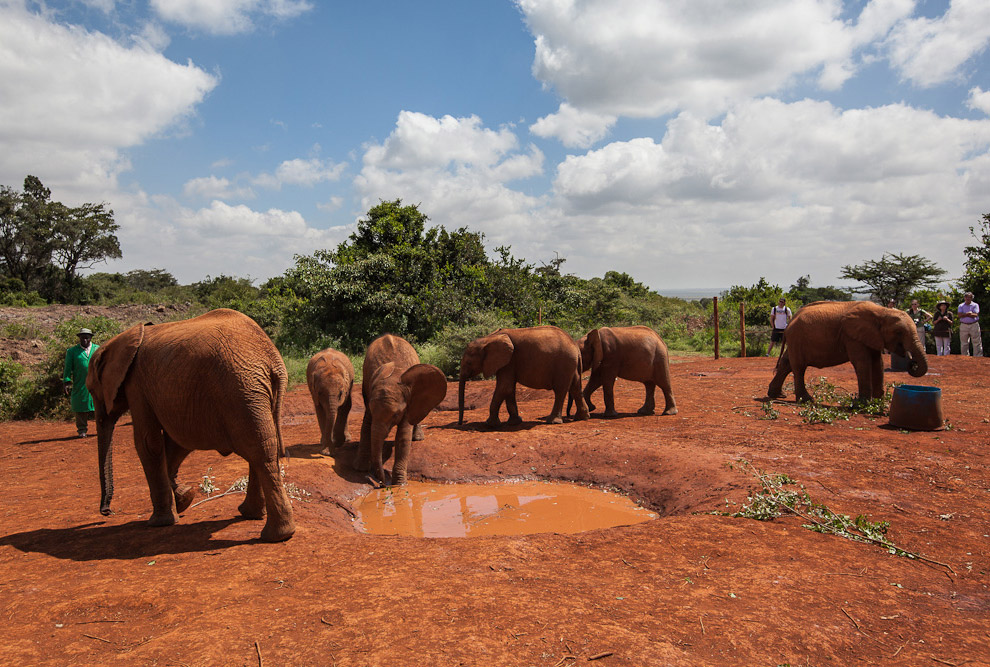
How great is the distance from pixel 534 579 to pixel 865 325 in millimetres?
9338

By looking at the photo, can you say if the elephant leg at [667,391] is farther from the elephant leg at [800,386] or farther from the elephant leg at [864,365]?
the elephant leg at [864,365]

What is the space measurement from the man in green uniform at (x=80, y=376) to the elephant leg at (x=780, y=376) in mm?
13134

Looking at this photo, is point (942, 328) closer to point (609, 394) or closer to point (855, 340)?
point (855, 340)

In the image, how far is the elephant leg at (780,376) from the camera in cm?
1219

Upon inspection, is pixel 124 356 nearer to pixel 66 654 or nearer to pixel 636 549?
pixel 66 654

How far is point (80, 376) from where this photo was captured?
10805mm

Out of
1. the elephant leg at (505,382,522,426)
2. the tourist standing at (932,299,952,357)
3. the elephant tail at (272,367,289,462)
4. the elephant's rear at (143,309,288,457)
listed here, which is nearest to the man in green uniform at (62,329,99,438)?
the elephant's rear at (143,309,288,457)

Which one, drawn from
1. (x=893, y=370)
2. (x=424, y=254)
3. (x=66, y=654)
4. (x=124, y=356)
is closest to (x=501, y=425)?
(x=124, y=356)

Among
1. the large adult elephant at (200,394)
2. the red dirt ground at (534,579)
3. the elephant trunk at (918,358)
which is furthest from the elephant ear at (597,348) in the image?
the large adult elephant at (200,394)

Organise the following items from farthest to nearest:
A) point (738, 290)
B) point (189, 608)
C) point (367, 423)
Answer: point (738, 290)
point (367, 423)
point (189, 608)

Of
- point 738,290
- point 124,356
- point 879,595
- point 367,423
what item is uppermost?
point 738,290

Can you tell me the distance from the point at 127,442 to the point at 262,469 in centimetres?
683

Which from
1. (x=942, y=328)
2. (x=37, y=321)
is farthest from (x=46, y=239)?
(x=942, y=328)

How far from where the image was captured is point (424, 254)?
898 inches
